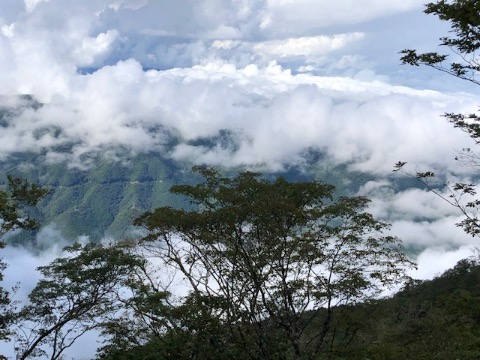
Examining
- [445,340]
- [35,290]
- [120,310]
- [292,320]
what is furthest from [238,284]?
[445,340]

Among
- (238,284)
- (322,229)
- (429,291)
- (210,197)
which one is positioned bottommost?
(429,291)

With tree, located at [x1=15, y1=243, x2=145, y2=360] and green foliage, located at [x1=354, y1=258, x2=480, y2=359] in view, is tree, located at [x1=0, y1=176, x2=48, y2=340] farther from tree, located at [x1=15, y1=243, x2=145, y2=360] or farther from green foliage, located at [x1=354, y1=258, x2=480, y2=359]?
green foliage, located at [x1=354, y1=258, x2=480, y2=359]

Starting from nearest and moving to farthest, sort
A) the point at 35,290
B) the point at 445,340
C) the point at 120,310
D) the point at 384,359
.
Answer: the point at 384,359
the point at 35,290
the point at 120,310
the point at 445,340

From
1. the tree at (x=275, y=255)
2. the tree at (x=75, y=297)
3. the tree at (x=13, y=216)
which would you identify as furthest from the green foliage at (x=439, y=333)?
the tree at (x=13, y=216)

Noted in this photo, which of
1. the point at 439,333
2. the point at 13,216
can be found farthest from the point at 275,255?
the point at 439,333

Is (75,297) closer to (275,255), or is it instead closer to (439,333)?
(275,255)

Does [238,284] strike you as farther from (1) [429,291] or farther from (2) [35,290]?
(1) [429,291]

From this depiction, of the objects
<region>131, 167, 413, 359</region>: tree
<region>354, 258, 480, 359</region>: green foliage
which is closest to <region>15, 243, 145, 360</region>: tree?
<region>131, 167, 413, 359</region>: tree
